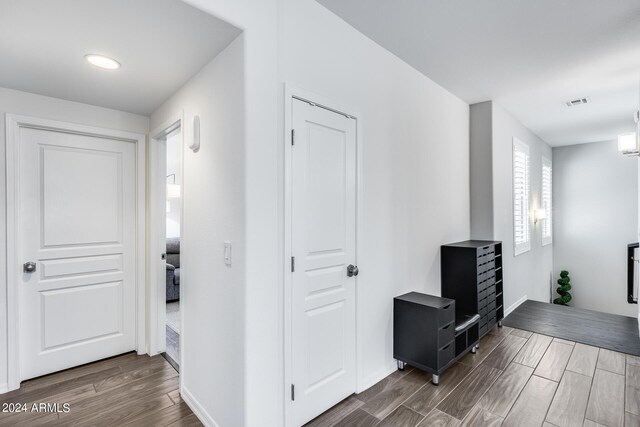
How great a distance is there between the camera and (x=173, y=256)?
223 inches

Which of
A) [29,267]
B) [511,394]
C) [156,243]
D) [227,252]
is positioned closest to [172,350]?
[156,243]

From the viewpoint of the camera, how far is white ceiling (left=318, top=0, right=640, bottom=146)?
2137 millimetres

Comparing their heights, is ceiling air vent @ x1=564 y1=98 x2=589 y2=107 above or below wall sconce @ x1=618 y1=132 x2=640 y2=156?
above

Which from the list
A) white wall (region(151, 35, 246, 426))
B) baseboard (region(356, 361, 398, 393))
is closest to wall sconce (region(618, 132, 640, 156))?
baseboard (region(356, 361, 398, 393))

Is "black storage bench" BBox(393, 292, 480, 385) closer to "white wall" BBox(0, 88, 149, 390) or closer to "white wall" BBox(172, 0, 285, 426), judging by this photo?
"white wall" BBox(172, 0, 285, 426)

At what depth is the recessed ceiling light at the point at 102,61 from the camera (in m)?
1.96

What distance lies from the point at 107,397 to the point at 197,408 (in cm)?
76

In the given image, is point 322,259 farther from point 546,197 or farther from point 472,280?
point 546,197

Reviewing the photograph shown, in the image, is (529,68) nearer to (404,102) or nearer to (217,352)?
(404,102)

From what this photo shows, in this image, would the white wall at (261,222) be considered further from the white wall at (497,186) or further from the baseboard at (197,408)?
the white wall at (497,186)

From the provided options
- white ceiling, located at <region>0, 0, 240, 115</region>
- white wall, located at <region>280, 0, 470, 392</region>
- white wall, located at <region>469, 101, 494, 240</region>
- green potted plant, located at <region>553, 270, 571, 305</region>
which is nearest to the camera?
white ceiling, located at <region>0, 0, 240, 115</region>

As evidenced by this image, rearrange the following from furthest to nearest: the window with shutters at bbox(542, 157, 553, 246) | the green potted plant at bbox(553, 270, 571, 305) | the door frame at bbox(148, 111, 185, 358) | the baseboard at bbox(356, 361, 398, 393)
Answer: the green potted plant at bbox(553, 270, 571, 305) < the window with shutters at bbox(542, 157, 553, 246) < the door frame at bbox(148, 111, 185, 358) < the baseboard at bbox(356, 361, 398, 393)

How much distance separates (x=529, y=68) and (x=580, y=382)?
2.69 meters

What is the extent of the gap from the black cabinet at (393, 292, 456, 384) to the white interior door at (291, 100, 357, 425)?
0.52 m
